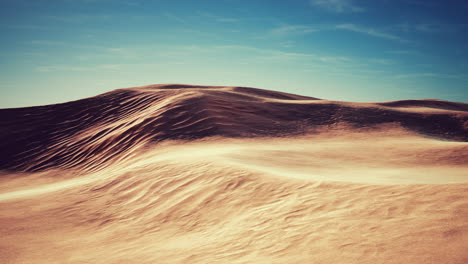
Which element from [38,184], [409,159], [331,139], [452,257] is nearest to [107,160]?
[38,184]

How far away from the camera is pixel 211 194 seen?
5.68 meters

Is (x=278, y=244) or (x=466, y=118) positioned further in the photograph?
(x=466, y=118)

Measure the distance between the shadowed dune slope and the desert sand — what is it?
93 mm

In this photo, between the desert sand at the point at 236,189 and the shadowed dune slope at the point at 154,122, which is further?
the shadowed dune slope at the point at 154,122

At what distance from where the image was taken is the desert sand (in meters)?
3.37

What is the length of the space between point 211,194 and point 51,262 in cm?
259

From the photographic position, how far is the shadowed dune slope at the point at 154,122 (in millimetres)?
11922

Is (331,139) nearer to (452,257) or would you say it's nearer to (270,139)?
(270,139)

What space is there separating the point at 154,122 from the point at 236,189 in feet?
25.6

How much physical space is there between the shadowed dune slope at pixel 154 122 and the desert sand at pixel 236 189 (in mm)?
93

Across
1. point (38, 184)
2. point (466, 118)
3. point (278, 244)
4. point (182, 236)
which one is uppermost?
point (466, 118)

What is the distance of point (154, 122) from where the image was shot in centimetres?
1256

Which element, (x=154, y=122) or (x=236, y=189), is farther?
(x=154, y=122)

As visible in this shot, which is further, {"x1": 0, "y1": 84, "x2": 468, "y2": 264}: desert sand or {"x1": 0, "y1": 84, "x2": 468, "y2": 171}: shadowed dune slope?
{"x1": 0, "y1": 84, "x2": 468, "y2": 171}: shadowed dune slope
